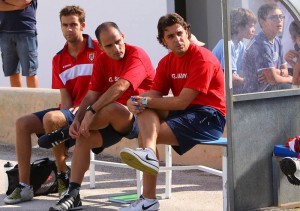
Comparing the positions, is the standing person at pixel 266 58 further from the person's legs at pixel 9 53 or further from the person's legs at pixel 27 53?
the person's legs at pixel 9 53

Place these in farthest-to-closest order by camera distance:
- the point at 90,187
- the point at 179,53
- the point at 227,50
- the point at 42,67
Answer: the point at 42,67 < the point at 90,187 < the point at 179,53 < the point at 227,50

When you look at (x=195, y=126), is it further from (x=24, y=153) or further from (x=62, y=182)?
(x=24, y=153)

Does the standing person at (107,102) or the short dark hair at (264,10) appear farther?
the standing person at (107,102)

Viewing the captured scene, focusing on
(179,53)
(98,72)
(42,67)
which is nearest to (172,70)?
(179,53)

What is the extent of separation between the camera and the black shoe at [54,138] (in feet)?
22.1

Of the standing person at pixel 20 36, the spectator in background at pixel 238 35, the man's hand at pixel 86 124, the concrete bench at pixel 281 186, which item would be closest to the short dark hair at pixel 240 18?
the spectator in background at pixel 238 35

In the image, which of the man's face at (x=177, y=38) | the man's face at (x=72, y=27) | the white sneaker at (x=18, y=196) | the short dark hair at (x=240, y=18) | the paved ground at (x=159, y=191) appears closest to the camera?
the short dark hair at (x=240, y=18)

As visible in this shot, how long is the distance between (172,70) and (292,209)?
1.20m

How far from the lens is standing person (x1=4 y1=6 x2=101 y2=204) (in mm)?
7027

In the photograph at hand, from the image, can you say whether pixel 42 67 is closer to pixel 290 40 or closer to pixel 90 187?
pixel 90 187

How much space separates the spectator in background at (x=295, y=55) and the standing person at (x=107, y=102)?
1.05 metres

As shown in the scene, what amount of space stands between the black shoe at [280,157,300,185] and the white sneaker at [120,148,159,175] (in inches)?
30.9

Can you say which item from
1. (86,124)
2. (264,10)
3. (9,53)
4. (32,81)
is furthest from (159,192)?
(9,53)

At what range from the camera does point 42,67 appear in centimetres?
1275
